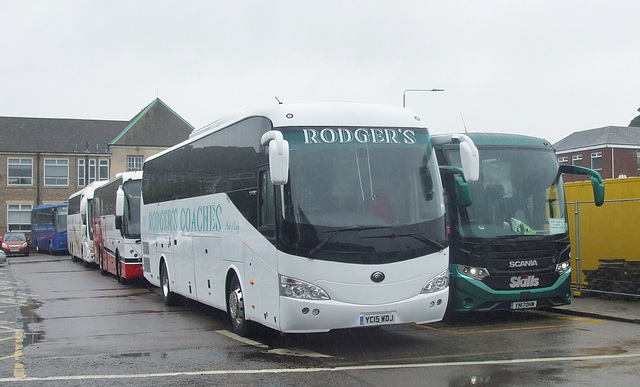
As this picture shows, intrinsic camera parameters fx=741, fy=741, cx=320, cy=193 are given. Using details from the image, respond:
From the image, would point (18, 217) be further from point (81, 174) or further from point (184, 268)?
point (184, 268)

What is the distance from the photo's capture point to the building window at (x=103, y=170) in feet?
223

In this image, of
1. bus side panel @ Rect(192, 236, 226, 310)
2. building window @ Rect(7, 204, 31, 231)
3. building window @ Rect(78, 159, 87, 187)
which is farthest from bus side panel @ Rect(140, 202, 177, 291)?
building window @ Rect(78, 159, 87, 187)

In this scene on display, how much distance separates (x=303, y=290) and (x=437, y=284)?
6.11ft

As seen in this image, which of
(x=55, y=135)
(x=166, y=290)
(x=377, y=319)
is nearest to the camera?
(x=377, y=319)

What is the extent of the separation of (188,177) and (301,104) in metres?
4.82

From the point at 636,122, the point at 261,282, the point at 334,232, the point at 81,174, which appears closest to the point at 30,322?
the point at 261,282

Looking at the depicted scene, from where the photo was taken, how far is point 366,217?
9328 mm

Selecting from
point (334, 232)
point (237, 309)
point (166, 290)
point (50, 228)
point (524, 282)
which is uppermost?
point (334, 232)

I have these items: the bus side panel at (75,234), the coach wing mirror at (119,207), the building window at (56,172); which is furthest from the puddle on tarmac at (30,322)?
the building window at (56,172)

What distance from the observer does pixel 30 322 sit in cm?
1391

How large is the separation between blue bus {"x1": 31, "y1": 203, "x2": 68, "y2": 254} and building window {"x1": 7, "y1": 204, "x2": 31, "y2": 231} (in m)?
9.40

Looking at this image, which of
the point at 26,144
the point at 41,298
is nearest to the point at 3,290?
the point at 41,298

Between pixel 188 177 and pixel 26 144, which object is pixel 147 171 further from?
pixel 26 144

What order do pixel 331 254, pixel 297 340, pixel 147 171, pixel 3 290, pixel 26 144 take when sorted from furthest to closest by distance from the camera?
pixel 26 144
pixel 3 290
pixel 147 171
pixel 297 340
pixel 331 254
